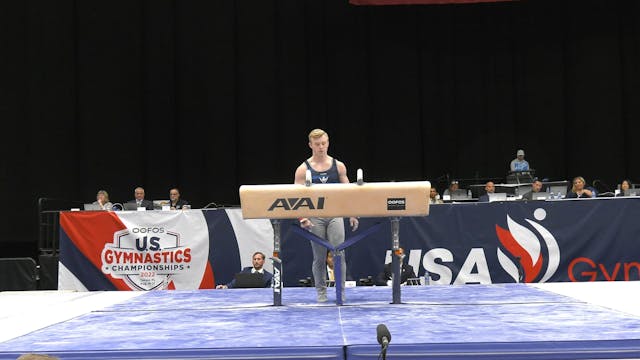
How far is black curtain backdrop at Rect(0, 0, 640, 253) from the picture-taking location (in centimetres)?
1475

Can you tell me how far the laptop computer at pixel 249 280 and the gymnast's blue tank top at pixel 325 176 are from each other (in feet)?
10.5

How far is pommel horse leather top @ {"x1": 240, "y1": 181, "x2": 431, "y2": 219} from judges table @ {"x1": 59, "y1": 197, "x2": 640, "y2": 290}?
3.95 m

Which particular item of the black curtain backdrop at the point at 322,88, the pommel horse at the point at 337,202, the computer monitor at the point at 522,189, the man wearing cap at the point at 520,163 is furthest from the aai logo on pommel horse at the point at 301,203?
the black curtain backdrop at the point at 322,88

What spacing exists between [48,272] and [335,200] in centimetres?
691

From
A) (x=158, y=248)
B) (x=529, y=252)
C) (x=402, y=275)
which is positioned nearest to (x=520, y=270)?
(x=529, y=252)

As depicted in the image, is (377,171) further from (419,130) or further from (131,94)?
(131,94)

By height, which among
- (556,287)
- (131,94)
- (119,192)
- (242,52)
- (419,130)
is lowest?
(556,287)

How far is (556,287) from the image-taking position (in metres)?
5.62

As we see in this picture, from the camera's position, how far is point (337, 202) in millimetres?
4562

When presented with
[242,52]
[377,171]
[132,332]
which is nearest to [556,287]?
[132,332]

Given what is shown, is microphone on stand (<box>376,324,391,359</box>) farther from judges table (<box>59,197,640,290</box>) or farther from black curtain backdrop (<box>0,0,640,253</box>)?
black curtain backdrop (<box>0,0,640,253</box>)

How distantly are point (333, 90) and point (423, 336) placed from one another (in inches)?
486

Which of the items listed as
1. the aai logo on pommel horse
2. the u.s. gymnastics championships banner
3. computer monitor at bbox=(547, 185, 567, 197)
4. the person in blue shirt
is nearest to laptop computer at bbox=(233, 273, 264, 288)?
the u.s. gymnastics championships banner

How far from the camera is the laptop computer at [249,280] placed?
25.8 ft
